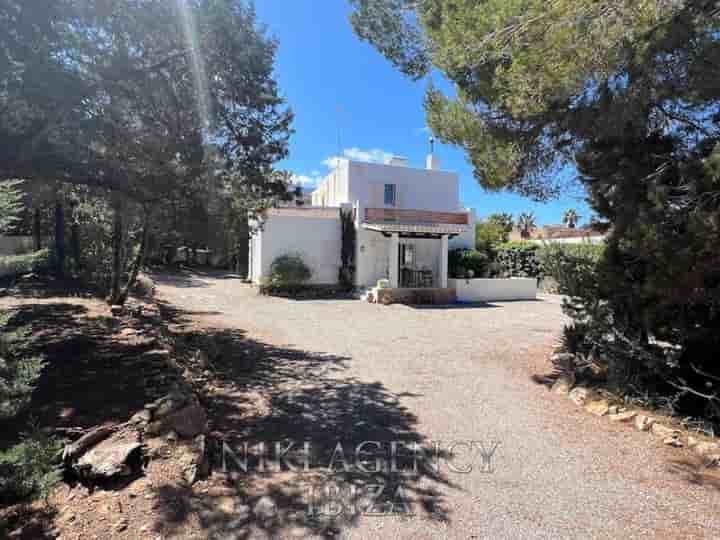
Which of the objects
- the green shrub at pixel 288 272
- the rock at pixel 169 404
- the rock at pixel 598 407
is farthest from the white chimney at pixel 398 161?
the rock at pixel 169 404

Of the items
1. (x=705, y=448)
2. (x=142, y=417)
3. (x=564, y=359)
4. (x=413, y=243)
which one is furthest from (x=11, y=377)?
(x=413, y=243)

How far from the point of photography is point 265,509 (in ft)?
10.8

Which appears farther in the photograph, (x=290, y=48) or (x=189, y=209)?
(x=189, y=209)

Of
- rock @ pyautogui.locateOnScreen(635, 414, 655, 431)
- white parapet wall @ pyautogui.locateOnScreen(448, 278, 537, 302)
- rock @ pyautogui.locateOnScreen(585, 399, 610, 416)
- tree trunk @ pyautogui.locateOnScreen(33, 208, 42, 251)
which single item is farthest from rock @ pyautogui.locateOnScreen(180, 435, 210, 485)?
tree trunk @ pyautogui.locateOnScreen(33, 208, 42, 251)

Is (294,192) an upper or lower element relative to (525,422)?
upper

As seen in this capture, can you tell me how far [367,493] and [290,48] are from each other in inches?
305

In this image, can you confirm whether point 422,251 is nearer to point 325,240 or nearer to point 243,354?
point 325,240

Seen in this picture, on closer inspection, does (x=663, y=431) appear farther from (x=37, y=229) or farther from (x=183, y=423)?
(x=37, y=229)

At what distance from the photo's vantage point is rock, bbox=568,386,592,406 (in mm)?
6031

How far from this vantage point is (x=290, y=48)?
25.3ft

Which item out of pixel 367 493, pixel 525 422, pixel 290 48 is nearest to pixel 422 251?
pixel 290 48

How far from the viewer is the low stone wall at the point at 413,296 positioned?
17188mm

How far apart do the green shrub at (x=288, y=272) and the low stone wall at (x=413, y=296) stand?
Answer: 379cm

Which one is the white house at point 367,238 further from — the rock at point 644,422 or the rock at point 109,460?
the rock at point 109,460
